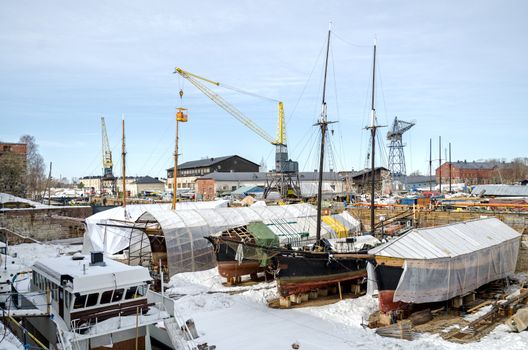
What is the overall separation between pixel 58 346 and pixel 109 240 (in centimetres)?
2348

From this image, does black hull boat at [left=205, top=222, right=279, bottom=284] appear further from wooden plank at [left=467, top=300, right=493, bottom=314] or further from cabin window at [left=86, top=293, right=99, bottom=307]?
wooden plank at [left=467, top=300, right=493, bottom=314]

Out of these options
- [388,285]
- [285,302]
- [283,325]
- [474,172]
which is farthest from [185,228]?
[474,172]

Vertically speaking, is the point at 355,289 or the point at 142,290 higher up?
the point at 142,290

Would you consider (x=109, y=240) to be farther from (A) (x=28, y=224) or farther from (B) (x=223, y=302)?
(B) (x=223, y=302)

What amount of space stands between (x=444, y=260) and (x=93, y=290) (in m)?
15.4

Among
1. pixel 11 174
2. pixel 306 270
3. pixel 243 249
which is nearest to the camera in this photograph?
pixel 306 270

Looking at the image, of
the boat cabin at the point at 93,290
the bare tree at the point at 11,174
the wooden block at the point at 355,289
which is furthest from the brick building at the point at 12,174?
the wooden block at the point at 355,289

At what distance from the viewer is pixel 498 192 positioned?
199ft

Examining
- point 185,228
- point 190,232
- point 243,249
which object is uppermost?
point 185,228

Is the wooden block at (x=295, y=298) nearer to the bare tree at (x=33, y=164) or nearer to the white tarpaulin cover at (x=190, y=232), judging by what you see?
the white tarpaulin cover at (x=190, y=232)

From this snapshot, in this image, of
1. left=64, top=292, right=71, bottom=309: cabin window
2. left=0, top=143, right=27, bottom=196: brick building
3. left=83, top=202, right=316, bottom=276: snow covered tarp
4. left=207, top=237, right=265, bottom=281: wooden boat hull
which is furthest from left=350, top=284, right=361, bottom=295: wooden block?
left=0, top=143, right=27, bottom=196: brick building

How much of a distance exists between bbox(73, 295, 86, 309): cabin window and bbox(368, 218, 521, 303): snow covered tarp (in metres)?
12.6

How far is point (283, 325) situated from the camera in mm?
18250

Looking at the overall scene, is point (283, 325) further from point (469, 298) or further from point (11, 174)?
point (11, 174)
